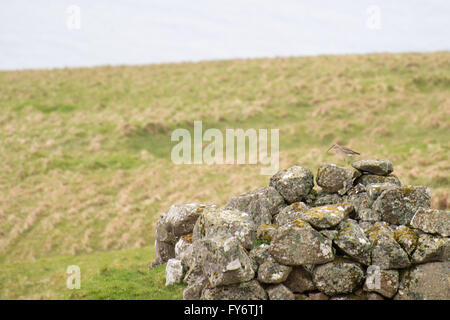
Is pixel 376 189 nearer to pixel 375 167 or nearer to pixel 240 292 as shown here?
pixel 375 167

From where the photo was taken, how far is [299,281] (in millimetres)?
10750

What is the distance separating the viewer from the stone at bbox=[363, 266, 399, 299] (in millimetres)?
10320

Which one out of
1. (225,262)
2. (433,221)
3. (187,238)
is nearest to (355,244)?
(433,221)

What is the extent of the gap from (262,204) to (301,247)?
118 inches

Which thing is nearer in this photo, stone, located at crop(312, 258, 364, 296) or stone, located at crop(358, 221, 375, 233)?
stone, located at crop(312, 258, 364, 296)

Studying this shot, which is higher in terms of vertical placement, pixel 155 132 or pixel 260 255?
pixel 155 132

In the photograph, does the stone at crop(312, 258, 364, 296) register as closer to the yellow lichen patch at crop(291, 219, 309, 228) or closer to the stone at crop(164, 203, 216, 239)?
the yellow lichen patch at crop(291, 219, 309, 228)

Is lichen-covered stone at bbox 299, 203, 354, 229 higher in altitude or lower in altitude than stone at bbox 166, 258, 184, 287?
higher

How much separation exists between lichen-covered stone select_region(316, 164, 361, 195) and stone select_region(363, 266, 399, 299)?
131 inches

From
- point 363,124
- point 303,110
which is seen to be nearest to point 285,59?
point 303,110

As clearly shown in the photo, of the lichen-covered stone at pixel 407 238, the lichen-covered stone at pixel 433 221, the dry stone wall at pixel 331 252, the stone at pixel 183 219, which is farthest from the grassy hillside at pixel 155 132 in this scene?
the lichen-covered stone at pixel 407 238

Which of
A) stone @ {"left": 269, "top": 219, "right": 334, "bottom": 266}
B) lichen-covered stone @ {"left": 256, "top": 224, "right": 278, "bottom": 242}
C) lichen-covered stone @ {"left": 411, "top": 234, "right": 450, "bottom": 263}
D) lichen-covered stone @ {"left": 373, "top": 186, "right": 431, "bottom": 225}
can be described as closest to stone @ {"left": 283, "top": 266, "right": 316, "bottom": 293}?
stone @ {"left": 269, "top": 219, "right": 334, "bottom": 266}

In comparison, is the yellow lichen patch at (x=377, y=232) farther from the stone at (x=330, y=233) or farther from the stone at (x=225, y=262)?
the stone at (x=225, y=262)
